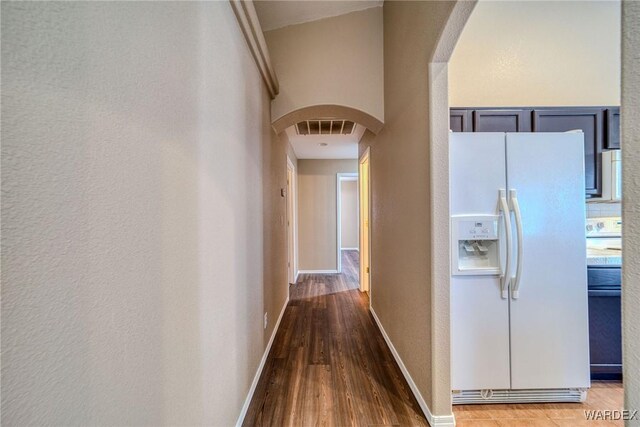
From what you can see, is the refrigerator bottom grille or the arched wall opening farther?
the arched wall opening

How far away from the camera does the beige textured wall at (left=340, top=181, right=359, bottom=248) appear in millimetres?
9203

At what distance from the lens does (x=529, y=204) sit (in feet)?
5.46

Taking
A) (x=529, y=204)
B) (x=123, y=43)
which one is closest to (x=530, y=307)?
(x=529, y=204)

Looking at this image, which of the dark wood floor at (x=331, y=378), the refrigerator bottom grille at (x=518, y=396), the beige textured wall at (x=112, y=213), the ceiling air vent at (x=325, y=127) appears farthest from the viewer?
the ceiling air vent at (x=325, y=127)

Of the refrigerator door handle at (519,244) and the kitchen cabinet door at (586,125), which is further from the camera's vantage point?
the kitchen cabinet door at (586,125)

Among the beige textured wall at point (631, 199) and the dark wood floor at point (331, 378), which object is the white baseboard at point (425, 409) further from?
the beige textured wall at point (631, 199)

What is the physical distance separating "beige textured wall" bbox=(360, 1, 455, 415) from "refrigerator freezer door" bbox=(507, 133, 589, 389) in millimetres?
622

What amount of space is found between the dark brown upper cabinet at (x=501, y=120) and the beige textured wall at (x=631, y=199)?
1.56 m

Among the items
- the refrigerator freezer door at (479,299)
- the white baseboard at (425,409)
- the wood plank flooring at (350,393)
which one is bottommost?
the wood plank flooring at (350,393)

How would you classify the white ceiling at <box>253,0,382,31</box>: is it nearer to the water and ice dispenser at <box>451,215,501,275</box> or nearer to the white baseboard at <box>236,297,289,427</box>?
the water and ice dispenser at <box>451,215,501,275</box>

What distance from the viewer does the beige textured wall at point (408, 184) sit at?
1511mm

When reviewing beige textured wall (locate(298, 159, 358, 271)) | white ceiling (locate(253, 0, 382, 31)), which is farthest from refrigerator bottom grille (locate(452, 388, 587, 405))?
beige textured wall (locate(298, 159, 358, 271))

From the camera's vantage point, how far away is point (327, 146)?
444cm

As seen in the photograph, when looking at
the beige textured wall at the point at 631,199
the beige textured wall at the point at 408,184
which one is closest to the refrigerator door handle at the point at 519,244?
the beige textured wall at the point at 408,184
